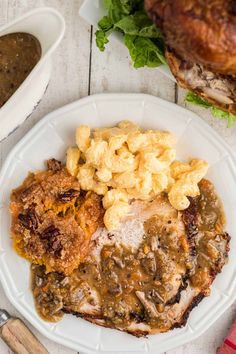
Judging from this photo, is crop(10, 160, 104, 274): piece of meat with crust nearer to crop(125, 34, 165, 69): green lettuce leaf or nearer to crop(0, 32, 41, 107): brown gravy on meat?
crop(0, 32, 41, 107): brown gravy on meat

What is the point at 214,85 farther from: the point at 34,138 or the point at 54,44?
Answer: the point at 34,138

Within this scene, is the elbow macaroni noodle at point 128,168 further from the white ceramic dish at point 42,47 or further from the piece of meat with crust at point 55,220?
the white ceramic dish at point 42,47

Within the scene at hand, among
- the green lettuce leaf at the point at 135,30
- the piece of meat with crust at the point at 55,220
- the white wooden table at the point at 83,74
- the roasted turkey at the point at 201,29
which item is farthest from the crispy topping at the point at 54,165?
the roasted turkey at the point at 201,29

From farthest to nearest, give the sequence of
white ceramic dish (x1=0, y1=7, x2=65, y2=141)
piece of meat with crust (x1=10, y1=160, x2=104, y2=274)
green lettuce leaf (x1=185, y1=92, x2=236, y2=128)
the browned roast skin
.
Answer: piece of meat with crust (x1=10, y1=160, x2=104, y2=274) → green lettuce leaf (x1=185, y1=92, x2=236, y2=128) → white ceramic dish (x1=0, y1=7, x2=65, y2=141) → the browned roast skin

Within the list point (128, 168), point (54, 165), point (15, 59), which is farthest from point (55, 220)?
point (15, 59)

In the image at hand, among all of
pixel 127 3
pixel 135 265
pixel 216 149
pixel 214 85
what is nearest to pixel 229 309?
pixel 135 265

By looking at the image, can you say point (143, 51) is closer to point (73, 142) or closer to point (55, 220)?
point (73, 142)

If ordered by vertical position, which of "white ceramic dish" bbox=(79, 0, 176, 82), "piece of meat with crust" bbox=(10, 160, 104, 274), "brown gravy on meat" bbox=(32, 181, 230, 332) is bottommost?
"brown gravy on meat" bbox=(32, 181, 230, 332)

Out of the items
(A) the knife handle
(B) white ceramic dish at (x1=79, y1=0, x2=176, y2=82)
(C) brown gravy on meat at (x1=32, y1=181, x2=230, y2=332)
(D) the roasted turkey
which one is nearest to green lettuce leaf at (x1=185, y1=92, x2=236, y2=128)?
(B) white ceramic dish at (x1=79, y1=0, x2=176, y2=82)
